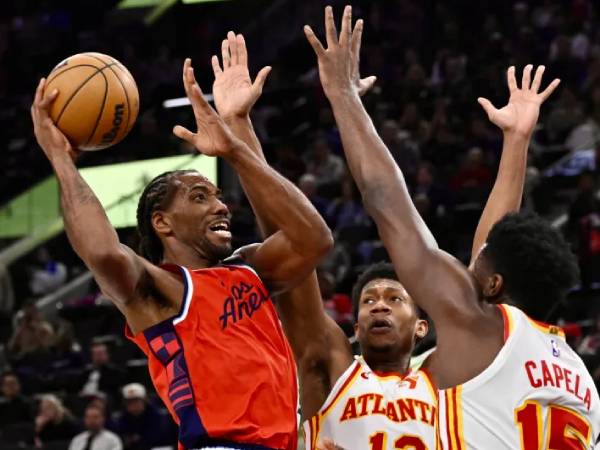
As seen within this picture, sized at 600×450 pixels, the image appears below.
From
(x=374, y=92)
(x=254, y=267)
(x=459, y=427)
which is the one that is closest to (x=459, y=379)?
(x=459, y=427)

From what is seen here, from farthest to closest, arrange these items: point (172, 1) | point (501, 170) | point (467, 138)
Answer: point (172, 1), point (467, 138), point (501, 170)

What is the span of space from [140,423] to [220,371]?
7942 millimetres

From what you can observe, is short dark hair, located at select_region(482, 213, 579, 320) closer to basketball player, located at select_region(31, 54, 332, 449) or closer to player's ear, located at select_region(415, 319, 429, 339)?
basketball player, located at select_region(31, 54, 332, 449)

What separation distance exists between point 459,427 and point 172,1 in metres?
19.8

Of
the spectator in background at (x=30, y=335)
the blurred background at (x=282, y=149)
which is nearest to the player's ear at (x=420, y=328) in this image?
the blurred background at (x=282, y=149)

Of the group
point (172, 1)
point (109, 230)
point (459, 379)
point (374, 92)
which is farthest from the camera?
point (172, 1)

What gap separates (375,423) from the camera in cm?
570

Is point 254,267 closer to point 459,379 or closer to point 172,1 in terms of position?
point 459,379

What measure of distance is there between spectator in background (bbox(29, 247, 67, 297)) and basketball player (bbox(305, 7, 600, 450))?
13.9 meters

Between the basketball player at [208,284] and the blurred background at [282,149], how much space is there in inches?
219

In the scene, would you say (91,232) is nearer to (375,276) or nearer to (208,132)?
(208,132)

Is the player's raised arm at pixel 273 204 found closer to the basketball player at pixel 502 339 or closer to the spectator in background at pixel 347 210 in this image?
the basketball player at pixel 502 339

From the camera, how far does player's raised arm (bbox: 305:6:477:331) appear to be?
423 cm

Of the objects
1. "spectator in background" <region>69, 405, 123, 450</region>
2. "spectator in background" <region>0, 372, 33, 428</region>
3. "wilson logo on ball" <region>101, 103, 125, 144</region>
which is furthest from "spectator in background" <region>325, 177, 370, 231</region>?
"wilson logo on ball" <region>101, 103, 125, 144</region>
